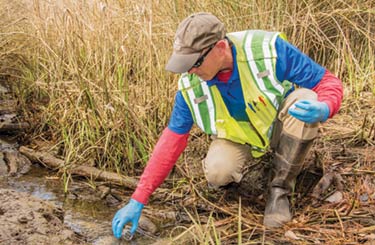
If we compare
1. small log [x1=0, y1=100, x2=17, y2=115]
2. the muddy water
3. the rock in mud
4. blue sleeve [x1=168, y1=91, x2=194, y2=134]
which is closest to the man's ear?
blue sleeve [x1=168, y1=91, x2=194, y2=134]

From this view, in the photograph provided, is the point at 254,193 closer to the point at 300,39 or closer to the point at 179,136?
the point at 179,136

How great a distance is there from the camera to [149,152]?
3904 mm

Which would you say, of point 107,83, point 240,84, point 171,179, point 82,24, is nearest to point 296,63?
point 240,84

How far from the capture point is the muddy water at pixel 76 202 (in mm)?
3139

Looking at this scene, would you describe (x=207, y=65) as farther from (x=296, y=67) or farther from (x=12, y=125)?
(x=12, y=125)

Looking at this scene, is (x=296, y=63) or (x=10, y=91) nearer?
(x=296, y=63)

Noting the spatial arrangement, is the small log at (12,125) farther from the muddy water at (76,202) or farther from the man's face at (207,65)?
the man's face at (207,65)

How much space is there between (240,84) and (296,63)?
11.8 inches

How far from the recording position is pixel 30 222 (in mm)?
2854

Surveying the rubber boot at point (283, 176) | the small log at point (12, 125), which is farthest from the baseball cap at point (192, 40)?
the small log at point (12, 125)

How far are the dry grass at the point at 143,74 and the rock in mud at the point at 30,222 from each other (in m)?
0.80

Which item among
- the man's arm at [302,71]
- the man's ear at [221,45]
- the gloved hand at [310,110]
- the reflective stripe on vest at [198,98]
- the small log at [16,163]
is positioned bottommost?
the small log at [16,163]

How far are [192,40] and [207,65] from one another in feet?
0.49

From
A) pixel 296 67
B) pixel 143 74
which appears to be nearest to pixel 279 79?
pixel 296 67
